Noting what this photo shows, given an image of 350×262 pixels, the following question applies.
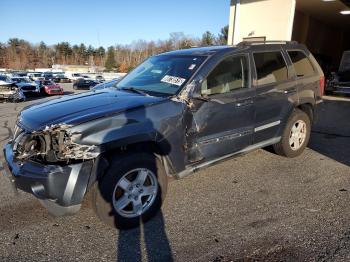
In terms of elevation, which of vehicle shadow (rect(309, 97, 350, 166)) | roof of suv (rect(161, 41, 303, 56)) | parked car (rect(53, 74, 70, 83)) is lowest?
parked car (rect(53, 74, 70, 83))

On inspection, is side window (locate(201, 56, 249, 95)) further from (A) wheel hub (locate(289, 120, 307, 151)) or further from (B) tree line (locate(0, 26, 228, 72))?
(B) tree line (locate(0, 26, 228, 72))

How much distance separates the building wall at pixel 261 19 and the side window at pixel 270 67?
10.9 meters

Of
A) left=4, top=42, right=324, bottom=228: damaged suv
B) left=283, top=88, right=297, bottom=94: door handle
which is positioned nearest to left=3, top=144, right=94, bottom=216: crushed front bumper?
left=4, top=42, right=324, bottom=228: damaged suv

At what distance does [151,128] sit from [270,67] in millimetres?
2459

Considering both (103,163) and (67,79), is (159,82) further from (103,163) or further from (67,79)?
(67,79)

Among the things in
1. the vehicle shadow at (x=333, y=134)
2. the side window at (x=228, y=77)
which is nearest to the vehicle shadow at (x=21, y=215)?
the side window at (x=228, y=77)

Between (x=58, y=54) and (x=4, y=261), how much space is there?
14881 centimetres

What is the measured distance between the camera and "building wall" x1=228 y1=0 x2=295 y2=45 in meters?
15.6

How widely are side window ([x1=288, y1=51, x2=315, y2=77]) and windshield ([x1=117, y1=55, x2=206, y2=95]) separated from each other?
1977 millimetres

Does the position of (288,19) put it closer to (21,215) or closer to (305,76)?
(305,76)

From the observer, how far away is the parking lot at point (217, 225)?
3307 millimetres

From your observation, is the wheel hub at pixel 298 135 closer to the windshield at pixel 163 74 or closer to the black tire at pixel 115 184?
the windshield at pixel 163 74

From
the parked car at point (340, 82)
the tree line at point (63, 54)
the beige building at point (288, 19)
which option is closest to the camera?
the beige building at point (288, 19)

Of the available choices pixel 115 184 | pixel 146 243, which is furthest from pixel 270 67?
pixel 146 243
